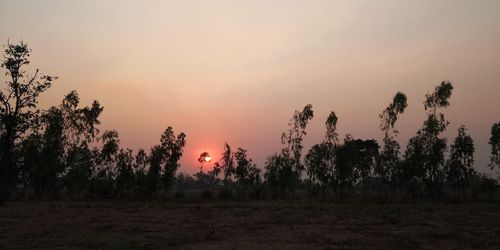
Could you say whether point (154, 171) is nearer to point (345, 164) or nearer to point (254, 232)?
point (345, 164)

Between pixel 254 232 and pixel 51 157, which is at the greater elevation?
pixel 51 157

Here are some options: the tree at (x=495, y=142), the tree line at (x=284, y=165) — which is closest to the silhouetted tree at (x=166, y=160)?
the tree line at (x=284, y=165)

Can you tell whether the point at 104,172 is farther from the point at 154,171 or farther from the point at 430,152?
the point at 430,152

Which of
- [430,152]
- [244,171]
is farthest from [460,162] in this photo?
[244,171]

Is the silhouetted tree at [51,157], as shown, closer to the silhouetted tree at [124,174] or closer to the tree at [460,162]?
the silhouetted tree at [124,174]

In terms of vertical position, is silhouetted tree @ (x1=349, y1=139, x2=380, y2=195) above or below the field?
above

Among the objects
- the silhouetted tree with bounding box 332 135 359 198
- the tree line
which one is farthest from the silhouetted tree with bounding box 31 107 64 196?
the silhouetted tree with bounding box 332 135 359 198

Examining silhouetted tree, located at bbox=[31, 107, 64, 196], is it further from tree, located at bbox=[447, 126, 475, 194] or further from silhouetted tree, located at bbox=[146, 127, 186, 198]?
tree, located at bbox=[447, 126, 475, 194]

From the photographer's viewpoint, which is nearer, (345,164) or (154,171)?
(345,164)

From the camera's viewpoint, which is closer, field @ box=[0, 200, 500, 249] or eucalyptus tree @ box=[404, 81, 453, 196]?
field @ box=[0, 200, 500, 249]

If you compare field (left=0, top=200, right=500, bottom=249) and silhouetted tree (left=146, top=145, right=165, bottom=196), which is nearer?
field (left=0, top=200, right=500, bottom=249)

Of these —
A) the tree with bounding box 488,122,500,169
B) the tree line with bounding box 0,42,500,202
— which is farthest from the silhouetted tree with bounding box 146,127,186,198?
the tree with bounding box 488,122,500,169

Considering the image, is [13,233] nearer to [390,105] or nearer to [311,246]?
[311,246]

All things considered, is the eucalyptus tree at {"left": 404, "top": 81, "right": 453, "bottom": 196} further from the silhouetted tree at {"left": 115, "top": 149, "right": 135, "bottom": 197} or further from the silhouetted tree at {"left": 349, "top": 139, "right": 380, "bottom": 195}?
the silhouetted tree at {"left": 115, "top": 149, "right": 135, "bottom": 197}
